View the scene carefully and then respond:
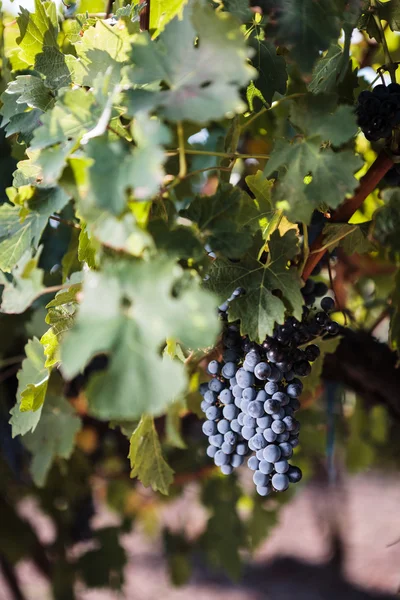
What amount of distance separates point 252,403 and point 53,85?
44 cm

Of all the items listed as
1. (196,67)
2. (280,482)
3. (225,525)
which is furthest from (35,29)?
(225,525)

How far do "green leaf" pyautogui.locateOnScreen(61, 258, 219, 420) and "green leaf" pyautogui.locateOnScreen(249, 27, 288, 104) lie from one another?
379 millimetres

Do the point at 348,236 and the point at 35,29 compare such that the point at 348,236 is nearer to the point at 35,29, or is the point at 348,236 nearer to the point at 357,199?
the point at 357,199

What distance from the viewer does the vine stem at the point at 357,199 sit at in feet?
2.31

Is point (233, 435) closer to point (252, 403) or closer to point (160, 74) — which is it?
point (252, 403)

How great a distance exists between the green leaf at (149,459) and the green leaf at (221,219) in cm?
30

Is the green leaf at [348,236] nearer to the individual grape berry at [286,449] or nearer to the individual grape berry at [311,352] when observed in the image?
the individual grape berry at [311,352]

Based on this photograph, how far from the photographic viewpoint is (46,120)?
547 mm

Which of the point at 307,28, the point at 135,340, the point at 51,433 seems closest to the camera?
the point at 135,340

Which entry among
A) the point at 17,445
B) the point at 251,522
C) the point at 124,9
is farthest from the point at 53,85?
the point at 251,522

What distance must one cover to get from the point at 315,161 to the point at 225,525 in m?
1.55

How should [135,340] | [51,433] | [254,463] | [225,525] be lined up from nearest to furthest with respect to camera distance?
[135,340]
[254,463]
[51,433]
[225,525]

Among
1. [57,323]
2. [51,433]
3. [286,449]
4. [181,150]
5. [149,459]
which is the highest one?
[181,150]

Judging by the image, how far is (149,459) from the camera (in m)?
0.79
